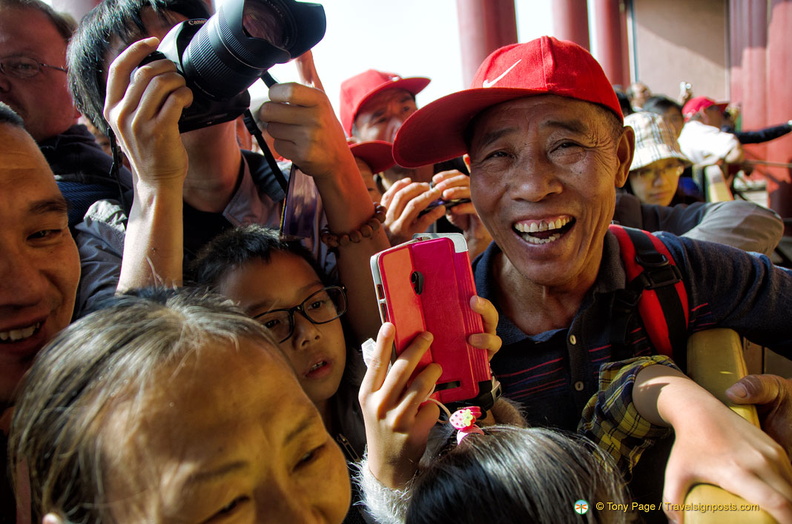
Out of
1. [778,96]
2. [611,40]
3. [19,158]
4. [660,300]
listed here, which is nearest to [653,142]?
[660,300]

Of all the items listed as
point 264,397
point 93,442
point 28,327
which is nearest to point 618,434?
point 264,397

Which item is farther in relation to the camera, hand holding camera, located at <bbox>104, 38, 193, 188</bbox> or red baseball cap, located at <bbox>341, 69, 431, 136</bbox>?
red baseball cap, located at <bbox>341, 69, 431, 136</bbox>

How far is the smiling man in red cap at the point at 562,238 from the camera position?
49.3 inches

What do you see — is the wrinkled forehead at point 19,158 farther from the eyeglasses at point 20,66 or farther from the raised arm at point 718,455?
the raised arm at point 718,455

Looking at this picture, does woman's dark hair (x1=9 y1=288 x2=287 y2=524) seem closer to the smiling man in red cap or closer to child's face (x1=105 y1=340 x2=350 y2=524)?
child's face (x1=105 y1=340 x2=350 y2=524)

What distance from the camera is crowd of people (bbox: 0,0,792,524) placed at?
2.25 ft

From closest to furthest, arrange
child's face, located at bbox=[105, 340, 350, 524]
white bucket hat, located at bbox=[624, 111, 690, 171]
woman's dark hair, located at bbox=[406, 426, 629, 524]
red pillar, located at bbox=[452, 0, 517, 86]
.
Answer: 1. child's face, located at bbox=[105, 340, 350, 524]
2. woman's dark hair, located at bbox=[406, 426, 629, 524]
3. white bucket hat, located at bbox=[624, 111, 690, 171]
4. red pillar, located at bbox=[452, 0, 517, 86]

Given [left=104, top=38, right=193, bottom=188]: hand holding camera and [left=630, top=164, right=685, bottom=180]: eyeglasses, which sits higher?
[left=104, top=38, right=193, bottom=188]: hand holding camera

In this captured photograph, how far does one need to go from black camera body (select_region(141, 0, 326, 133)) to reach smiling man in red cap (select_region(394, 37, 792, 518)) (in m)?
0.35

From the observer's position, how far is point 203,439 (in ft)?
2.14

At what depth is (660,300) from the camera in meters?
1.30

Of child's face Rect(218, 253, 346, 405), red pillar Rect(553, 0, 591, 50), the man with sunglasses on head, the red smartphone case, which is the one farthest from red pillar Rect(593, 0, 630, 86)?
the red smartphone case

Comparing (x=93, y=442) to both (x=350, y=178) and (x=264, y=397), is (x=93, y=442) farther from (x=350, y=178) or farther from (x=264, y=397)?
(x=350, y=178)

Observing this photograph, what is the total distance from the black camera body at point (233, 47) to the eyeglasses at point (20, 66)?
611 millimetres
